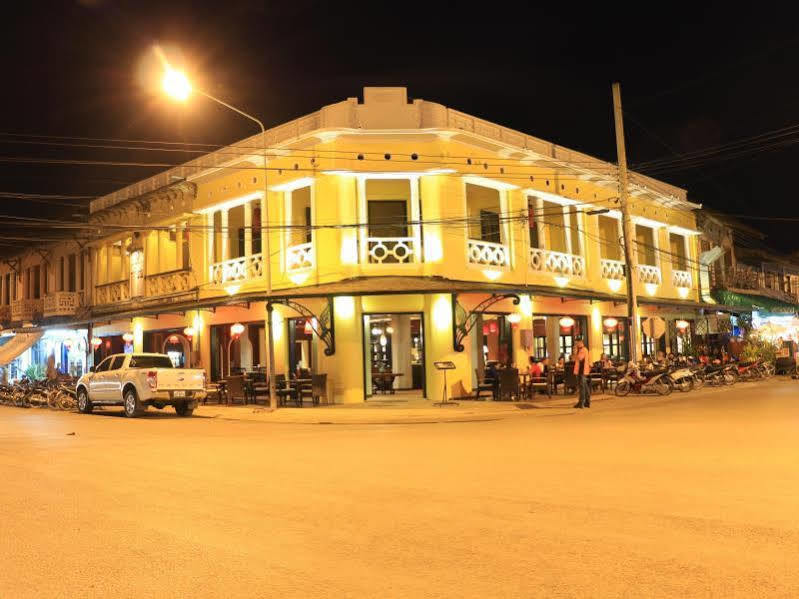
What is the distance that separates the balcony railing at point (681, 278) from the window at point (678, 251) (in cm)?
30

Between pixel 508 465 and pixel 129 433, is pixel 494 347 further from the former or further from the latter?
pixel 508 465

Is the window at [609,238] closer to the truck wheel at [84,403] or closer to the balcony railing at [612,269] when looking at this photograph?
the balcony railing at [612,269]

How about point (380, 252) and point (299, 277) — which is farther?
point (299, 277)

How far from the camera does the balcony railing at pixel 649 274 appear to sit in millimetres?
33844

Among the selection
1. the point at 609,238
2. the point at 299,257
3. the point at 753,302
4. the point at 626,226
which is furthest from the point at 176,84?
the point at 753,302

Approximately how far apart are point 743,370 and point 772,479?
23572 millimetres

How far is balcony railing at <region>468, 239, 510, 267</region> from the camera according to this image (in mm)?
25141

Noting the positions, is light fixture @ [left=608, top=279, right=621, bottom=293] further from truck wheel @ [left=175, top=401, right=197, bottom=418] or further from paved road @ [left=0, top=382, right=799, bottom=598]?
truck wheel @ [left=175, top=401, right=197, bottom=418]

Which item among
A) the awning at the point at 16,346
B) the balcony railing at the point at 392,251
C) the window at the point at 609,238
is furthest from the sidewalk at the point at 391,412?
the awning at the point at 16,346

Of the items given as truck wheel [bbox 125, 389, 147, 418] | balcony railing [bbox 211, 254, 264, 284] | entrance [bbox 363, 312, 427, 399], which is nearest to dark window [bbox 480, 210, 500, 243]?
entrance [bbox 363, 312, 427, 399]

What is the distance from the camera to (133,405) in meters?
21.9

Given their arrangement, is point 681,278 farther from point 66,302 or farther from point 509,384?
point 66,302

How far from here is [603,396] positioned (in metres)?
24.9

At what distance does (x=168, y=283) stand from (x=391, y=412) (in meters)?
14.0
